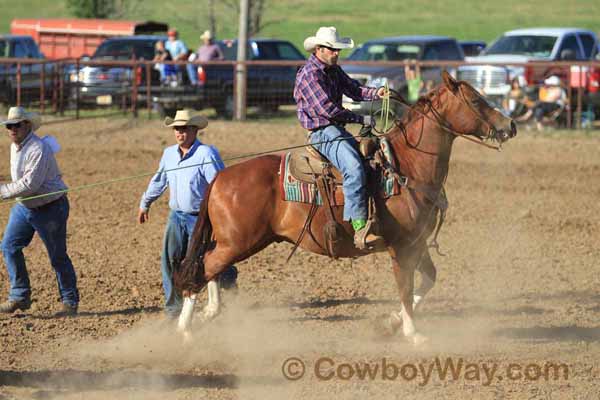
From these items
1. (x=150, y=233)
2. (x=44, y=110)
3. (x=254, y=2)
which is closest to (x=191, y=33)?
(x=254, y=2)

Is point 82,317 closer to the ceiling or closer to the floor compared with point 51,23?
closer to the floor

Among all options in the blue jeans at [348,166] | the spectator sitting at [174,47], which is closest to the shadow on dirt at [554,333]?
the blue jeans at [348,166]

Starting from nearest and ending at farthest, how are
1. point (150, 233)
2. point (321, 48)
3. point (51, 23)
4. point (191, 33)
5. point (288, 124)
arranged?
point (321, 48) → point (150, 233) → point (288, 124) → point (51, 23) → point (191, 33)

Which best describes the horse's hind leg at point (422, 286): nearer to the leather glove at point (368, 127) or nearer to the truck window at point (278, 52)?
the leather glove at point (368, 127)

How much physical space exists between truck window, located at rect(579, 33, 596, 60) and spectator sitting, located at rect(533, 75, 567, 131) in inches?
160

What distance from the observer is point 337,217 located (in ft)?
23.8

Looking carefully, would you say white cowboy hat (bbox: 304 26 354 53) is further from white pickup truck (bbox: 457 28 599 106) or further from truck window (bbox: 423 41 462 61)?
truck window (bbox: 423 41 462 61)

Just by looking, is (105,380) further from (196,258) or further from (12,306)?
(12,306)

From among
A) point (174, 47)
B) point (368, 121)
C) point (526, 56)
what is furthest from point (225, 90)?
point (368, 121)

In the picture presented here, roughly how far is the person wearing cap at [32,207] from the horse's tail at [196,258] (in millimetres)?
1172

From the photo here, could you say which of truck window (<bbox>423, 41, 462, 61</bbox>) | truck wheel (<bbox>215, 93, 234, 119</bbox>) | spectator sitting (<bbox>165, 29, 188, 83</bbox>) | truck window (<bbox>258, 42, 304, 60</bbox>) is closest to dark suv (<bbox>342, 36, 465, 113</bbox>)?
truck window (<bbox>423, 41, 462, 61</bbox>)

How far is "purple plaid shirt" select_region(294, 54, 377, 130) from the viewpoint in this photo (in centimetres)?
707

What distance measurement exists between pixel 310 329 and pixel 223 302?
3.44ft

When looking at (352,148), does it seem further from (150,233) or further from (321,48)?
(150,233)
